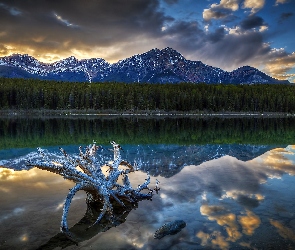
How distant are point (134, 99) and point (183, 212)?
165m

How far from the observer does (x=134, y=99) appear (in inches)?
6998

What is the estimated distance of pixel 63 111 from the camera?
167 metres

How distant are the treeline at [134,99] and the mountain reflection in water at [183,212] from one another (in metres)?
152

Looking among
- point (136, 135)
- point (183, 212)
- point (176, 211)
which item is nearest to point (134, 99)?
point (136, 135)

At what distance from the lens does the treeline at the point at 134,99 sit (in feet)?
537

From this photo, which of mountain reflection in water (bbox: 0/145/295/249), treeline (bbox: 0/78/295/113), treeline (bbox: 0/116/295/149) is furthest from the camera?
treeline (bbox: 0/78/295/113)

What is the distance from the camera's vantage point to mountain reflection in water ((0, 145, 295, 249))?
10.8m

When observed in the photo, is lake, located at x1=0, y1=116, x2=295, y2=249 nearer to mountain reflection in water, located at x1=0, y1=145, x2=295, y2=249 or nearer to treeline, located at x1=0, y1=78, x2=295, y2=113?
mountain reflection in water, located at x1=0, y1=145, x2=295, y2=249

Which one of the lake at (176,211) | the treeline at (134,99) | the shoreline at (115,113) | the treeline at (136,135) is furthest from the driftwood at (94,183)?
the treeline at (134,99)

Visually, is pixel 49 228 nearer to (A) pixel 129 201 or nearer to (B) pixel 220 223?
(A) pixel 129 201

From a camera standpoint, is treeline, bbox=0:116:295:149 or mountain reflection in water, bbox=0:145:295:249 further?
treeline, bbox=0:116:295:149

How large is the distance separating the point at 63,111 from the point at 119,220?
160 metres

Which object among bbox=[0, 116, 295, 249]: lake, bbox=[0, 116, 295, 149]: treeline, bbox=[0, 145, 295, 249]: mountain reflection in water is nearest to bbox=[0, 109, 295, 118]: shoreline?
bbox=[0, 116, 295, 149]: treeline

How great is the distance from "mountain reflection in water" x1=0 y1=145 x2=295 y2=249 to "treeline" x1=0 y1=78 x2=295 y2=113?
15156cm
